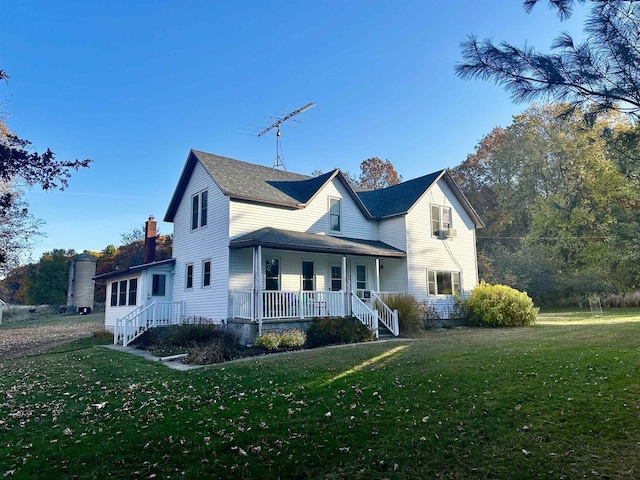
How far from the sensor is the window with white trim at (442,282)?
21531 mm

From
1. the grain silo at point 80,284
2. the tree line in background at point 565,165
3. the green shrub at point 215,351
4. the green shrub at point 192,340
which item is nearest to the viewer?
the tree line in background at point 565,165

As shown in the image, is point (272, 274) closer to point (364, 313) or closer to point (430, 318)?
point (364, 313)

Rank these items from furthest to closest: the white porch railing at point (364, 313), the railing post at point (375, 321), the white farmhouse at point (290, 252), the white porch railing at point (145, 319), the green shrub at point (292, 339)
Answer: the white porch railing at point (145, 319) < the white farmhouse at point (290, 252) < the white porch railing at point (364, 313) < the railing post at point (375, 321) < the green shrub at point (292, 339)

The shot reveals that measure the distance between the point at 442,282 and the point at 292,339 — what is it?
10796mm

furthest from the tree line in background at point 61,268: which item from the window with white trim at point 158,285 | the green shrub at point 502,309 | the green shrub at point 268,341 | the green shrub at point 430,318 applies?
the green shrub at point 502,309

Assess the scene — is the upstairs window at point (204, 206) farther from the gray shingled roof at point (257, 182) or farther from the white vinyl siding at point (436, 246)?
the white vinyl siding at point (436, 246)

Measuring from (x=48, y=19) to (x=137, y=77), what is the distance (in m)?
5.05

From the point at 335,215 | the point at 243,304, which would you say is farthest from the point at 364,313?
the point at 335,215

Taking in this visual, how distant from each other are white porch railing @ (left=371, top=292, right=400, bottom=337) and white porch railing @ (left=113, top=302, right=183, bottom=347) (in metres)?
8.47

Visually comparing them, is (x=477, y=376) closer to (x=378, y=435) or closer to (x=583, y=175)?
(x=378, y=435)

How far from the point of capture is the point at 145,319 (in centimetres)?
1759

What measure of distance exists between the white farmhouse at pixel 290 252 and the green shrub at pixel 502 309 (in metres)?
1.63

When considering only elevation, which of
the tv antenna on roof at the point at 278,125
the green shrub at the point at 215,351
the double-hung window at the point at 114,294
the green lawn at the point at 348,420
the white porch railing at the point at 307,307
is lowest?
the green lawn at the point at 348,420

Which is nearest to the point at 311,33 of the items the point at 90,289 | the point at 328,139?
the point at 328,139
